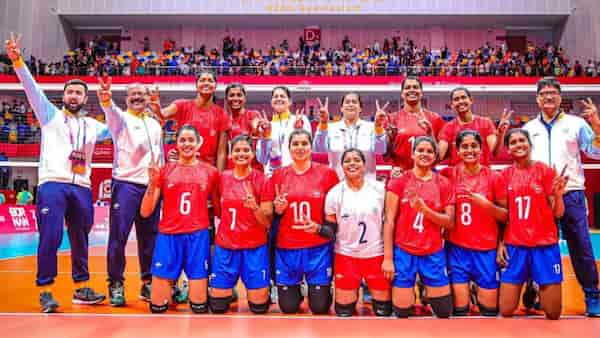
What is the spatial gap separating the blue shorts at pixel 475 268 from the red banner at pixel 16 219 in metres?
14.5

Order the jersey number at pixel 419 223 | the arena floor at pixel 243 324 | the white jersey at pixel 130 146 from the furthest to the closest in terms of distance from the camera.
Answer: the white jersey at pixel 130 146
the jersey number at pixel 419 223
the arena floor at pixel 243 324

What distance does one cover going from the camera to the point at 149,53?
2575 centimetres

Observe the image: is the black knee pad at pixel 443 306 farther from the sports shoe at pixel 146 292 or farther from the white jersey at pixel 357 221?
the sports shoe at pixel 146 292

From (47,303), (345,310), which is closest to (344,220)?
(345,310)

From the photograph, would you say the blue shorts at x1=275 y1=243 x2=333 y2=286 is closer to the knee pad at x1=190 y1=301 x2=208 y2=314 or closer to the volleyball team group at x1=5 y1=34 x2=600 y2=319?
the volleyball team group at x1=5 y1=34 x2=600 y2=319

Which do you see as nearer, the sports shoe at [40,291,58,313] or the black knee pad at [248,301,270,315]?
the sports shoe at [40,291,58,313]

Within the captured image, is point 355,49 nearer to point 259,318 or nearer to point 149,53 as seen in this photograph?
point 149,53

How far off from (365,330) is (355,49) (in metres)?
24.2

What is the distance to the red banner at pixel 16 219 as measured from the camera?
14.4 m

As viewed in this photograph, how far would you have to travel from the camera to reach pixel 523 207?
442 centimetres

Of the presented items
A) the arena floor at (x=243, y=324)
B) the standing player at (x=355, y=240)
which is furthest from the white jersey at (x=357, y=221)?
the arena floor at (x=243, y=324)

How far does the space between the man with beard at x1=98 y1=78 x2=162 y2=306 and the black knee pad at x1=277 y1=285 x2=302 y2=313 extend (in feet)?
5.17

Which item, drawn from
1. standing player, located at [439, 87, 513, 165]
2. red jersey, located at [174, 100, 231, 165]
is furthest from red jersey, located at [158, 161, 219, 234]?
standing player, located at [439, 87, 513, 165]

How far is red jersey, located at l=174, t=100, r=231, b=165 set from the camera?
17.7 feet
